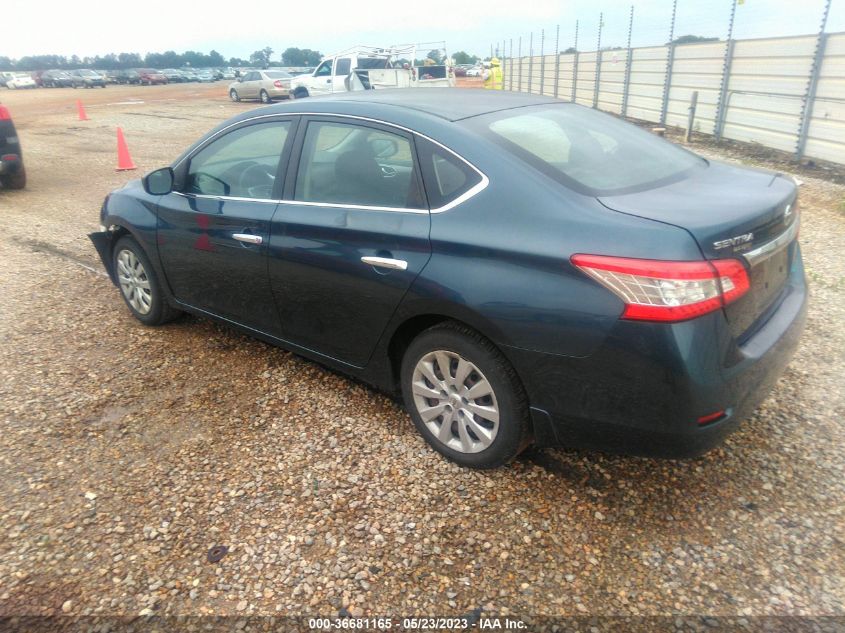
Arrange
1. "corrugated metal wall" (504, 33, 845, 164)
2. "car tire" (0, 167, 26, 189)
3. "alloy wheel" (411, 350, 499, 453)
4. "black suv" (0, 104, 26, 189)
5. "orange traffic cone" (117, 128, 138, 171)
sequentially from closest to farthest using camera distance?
"alloy wheel" (411, 350, 499, 453), "black suv" (0, 104, 26, 189), "corrugated metal wall" (504, 33, 845, 164), "car tire" (0, 167, 26, 189), "orange traffic cone" (117, 128, 138, 171)

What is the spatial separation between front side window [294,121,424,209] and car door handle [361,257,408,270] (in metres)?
0.26

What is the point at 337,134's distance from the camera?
3.29 meters

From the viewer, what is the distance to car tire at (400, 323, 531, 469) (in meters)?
2.64

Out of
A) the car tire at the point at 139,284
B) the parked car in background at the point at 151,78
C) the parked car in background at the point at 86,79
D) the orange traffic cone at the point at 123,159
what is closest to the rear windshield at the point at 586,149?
the car tire at the point at 139,284

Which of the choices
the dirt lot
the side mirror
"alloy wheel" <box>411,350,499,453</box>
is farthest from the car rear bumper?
the side mirror

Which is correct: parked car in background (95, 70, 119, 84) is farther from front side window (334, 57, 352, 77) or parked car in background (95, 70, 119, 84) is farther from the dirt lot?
the dirt lot

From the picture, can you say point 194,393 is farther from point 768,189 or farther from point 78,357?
point 768,189

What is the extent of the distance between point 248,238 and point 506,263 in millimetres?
1688

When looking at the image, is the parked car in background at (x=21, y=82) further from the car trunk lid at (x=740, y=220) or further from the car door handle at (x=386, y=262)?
the car trunk lid at (x=740, y=220)

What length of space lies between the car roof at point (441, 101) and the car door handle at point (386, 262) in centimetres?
74

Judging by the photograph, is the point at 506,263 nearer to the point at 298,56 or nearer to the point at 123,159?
the point at 123,159

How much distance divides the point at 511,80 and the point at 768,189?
30586 millimetres

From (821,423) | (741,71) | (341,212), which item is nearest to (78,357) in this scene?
(341,212)

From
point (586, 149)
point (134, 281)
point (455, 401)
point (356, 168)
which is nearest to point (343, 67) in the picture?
point (134, 281)
